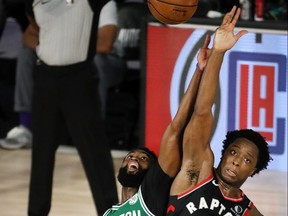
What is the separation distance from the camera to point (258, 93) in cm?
839

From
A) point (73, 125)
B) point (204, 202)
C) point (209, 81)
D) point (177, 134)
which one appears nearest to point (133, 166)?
point (177, 134)

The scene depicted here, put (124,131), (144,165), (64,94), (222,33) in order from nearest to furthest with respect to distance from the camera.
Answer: (222,33) < (144,165) < (64,94) < (124,131)

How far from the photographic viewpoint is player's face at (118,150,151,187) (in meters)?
5.32

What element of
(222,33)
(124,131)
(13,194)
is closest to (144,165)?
(222,33)

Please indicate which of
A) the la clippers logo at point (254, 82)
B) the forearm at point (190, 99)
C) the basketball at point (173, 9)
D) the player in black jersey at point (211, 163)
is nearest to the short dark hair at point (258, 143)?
the player in black jersey at point (211, 163)

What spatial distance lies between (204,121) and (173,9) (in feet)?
2.48

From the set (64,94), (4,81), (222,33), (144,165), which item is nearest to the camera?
(222,33)

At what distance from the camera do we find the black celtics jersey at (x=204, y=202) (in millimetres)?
4914

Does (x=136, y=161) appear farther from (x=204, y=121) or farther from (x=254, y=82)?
(x=254, y=82)

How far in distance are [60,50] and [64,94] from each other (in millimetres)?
279

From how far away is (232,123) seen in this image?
842 centimetres

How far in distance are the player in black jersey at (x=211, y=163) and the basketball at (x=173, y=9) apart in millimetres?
482

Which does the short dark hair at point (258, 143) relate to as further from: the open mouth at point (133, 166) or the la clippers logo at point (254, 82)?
the la clippers logo at point (254, 82)

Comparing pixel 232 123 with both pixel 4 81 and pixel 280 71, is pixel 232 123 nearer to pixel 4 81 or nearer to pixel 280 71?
pixel 280 71
